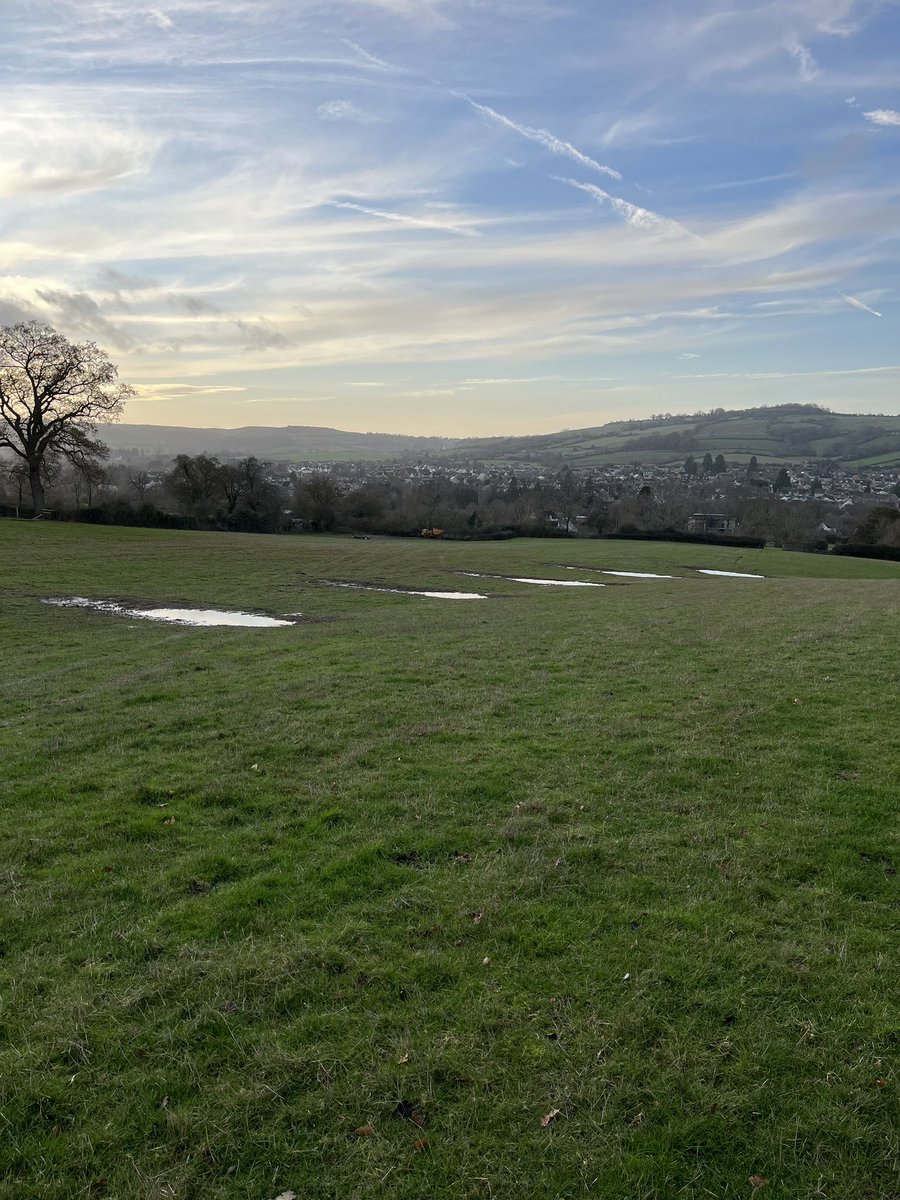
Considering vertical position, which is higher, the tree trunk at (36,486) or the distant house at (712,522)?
the tree trunk at (36,486)

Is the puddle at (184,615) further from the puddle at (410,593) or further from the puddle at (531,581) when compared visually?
the puddle at (531,581)

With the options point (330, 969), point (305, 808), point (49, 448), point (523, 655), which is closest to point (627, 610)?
point (523, 655)

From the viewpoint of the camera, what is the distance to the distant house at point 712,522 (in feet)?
Answer: 369

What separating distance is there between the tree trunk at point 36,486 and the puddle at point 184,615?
43.6 m

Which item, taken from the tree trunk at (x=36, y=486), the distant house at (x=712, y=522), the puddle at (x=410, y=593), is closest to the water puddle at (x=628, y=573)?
the puddle at (x=410, y=593)

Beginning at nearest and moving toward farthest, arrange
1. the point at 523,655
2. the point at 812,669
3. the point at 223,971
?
the point at 223,971 < the point at 812,669 < the point at 523,655

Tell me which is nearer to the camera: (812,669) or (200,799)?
(200,799)

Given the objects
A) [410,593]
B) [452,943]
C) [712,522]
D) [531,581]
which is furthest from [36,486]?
[712,522]

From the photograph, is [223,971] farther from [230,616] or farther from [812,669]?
[230,616]

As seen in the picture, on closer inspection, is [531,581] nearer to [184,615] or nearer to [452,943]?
[184,615]

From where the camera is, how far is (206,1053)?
14.4 ft

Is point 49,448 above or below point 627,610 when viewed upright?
above

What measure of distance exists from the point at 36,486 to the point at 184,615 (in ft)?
161

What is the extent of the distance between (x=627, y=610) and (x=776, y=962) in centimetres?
1978
